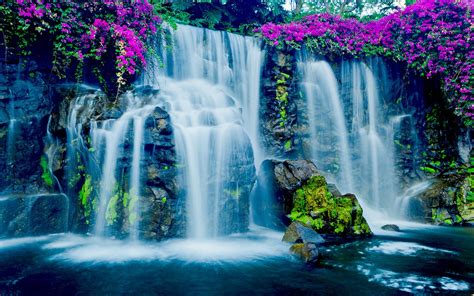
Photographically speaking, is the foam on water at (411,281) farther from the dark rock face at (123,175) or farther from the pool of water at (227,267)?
the dark rock face at (123,175)

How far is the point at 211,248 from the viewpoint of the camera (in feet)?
25.4

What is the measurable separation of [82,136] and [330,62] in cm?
992

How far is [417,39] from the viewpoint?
13711 millimetres

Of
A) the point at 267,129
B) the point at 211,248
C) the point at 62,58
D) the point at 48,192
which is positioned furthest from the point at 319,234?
the point at 62,58

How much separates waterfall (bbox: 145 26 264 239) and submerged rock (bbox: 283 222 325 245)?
5.09ft

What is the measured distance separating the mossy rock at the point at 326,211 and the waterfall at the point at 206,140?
1.58m

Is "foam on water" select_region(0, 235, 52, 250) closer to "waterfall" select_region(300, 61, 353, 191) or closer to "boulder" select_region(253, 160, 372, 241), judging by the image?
"boulder" select_region(253, 160, 372, 241)

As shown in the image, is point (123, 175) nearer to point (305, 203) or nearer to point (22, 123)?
point (22, 123)

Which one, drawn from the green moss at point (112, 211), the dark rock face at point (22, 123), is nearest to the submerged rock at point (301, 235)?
the green moss at point (112, 211)

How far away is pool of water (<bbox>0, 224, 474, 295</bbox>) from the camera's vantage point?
214 inches

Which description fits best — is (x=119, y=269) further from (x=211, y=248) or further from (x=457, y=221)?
(x=457, y=221)

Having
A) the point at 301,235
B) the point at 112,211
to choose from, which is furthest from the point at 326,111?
the point at 112,211

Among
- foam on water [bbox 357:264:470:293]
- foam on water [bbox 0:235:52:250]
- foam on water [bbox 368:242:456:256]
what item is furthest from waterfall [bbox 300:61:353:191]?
foam on water [bbox 0:235:52:250]

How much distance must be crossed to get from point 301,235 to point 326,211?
1461mm
